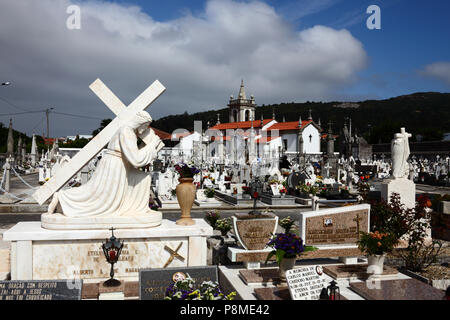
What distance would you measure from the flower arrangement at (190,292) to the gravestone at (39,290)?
1.23 metres

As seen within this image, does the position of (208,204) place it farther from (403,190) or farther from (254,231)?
(254,231)

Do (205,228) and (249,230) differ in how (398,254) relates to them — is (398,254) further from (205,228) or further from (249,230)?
(205,228)

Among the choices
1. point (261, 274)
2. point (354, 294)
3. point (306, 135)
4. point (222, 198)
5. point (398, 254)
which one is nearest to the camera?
point (354, 294)

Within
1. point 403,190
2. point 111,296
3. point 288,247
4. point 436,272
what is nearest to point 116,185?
point 111,296

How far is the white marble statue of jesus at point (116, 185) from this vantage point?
641 cm

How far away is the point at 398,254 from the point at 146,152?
615 centimetres

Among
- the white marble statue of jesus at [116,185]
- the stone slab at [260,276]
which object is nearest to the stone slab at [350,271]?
the stone slab at [260,276]

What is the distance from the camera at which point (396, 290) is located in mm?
5824

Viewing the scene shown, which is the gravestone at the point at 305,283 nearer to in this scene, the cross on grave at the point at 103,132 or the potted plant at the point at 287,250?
the potted plant at the point at 287,250

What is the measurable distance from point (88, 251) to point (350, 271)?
474 centimetres

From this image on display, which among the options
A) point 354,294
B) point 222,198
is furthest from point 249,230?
point 222,198

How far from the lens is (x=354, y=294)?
5875 millimetres

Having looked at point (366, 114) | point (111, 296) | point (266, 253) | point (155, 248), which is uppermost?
point (366, 114)

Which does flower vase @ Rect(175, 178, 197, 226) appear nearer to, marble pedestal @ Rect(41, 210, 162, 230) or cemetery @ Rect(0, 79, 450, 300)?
cemetery @ Rect(0, 79, 450, 300)
